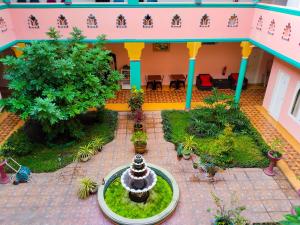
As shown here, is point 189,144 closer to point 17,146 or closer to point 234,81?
point 17,146

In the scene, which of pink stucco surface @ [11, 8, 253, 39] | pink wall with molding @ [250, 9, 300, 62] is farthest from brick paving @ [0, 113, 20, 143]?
pink wall with molding @ [250, 9, 300, 62]

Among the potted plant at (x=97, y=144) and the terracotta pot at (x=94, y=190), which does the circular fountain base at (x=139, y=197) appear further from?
the potted plant at (x=97, y=144)

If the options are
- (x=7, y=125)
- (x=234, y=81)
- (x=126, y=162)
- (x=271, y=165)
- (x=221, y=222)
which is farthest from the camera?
(x=234, y=81)

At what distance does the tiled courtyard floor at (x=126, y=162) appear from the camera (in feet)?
24.8

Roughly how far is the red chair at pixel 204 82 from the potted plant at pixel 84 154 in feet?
27.1

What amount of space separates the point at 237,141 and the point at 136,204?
538 cm

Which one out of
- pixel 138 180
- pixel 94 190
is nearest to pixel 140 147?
pixel 138 180

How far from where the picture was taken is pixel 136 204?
7867 mm

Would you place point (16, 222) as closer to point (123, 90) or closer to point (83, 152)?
point (83, 152)

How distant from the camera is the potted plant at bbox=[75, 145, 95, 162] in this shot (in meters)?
9.78

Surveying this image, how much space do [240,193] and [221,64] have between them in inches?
374

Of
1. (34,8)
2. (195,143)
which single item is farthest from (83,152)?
(34,8)

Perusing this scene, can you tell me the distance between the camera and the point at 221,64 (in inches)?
627

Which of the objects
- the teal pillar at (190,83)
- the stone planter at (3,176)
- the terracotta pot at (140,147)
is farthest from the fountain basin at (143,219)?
the teal pillar at (190,83)
